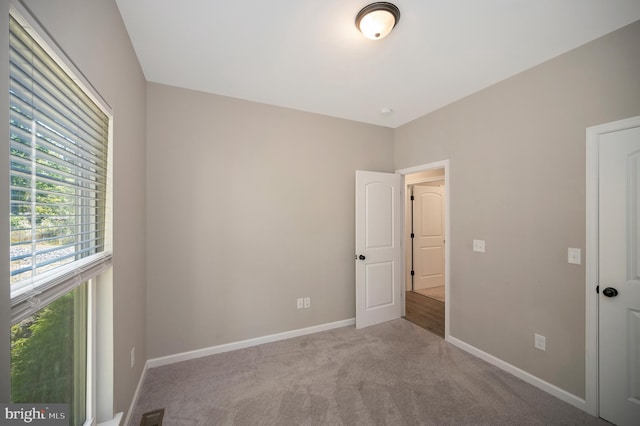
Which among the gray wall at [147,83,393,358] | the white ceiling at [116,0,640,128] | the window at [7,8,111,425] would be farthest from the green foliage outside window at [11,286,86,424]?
the white ceiling at [116,0,640,128]

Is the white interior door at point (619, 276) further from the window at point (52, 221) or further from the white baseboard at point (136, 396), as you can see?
the white baseboard at point (136, 396)

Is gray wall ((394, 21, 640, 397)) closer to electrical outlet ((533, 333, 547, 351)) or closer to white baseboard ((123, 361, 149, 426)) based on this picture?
electrical outlet ((533, 333, 547, 351))

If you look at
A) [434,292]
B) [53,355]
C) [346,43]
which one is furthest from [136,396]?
[434,292]

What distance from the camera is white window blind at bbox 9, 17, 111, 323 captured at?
748mm

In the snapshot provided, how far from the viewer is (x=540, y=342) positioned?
212 cm

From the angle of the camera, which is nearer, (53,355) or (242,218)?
(53,355)

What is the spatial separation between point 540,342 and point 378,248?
5.93 feet

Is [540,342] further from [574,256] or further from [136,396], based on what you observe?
[136,396]

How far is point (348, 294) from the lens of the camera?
3.38 meters

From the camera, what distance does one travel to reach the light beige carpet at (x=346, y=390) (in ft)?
5.90

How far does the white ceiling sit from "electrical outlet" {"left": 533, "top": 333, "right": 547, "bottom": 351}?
7.75 feet

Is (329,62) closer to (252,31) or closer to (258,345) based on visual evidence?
(252,31)

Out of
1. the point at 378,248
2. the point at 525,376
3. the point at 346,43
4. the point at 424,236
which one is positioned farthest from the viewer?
the point at 424,236

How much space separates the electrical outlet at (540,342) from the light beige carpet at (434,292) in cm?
226
